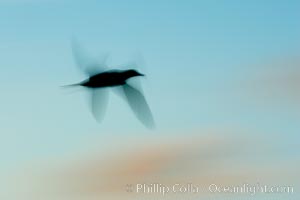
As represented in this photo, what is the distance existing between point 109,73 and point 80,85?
13.9 inches

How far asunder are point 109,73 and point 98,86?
15 centimetres

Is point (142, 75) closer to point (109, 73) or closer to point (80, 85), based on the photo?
point (109, 73)

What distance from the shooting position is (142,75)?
15.5ft

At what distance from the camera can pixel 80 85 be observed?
429 cm

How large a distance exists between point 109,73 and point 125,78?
0.20 metres

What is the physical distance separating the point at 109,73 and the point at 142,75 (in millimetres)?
292

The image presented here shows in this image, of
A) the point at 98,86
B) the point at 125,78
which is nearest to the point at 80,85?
the point at 98,86

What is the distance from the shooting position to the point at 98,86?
14.7 ft

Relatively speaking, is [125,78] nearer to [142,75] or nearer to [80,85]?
[142,75]

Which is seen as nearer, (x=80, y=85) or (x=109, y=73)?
(x=80, y=85)

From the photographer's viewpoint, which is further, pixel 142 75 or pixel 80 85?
pixel 142 75

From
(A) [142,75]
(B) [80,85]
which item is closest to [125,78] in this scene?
(A) [142,75]

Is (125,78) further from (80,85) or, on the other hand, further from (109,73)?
(80,85)
